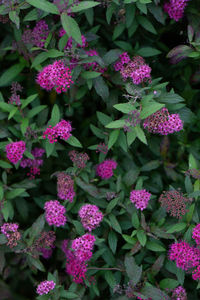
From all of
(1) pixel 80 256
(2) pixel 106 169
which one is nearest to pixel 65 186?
(2) pixel 106 169

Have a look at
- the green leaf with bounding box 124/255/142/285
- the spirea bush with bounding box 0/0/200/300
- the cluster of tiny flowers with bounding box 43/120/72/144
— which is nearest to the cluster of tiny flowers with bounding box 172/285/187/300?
the spirea bush with bounding box 0/0/200/300

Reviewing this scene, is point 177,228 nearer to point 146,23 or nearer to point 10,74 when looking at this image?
point 146,23

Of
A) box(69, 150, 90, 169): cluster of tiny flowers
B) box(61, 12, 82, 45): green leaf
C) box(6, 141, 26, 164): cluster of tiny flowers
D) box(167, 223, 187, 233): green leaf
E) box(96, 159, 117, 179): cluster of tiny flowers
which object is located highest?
box(61, 12, 82, 45): green leaf

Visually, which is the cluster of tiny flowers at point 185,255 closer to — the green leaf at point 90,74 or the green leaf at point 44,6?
the green leaf at point 90,74

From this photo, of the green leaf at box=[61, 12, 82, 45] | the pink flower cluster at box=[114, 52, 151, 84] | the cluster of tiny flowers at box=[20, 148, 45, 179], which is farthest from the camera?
the cluster of tiny flowers at box=[20, 148, 45, 179]

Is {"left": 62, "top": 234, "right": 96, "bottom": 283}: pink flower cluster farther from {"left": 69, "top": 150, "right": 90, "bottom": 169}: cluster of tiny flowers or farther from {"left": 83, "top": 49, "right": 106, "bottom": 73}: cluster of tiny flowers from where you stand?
{"left": 83, "top": 49, "right": 106, "bottom": 73}: cluster of tiny flowers

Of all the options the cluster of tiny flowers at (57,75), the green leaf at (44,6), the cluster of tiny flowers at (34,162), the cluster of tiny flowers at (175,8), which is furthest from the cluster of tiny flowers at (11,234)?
the cluster of tiny flowers at (175,8)
